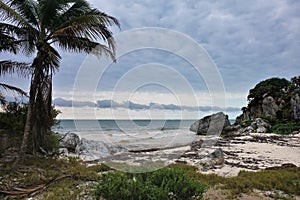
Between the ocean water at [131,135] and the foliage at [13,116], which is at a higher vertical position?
the foliage at [13,116]

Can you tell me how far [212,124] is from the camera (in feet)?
104

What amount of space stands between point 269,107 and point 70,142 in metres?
35.3

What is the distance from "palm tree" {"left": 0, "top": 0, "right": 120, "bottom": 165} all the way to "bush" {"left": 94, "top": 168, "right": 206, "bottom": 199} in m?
4.94

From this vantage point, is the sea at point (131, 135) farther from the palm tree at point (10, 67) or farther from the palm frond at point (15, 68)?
the palm frond at point (15, 68)

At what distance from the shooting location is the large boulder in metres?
31.7

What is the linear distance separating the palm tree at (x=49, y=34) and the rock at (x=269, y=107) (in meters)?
36.7

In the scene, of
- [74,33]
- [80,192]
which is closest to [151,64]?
[74,33]

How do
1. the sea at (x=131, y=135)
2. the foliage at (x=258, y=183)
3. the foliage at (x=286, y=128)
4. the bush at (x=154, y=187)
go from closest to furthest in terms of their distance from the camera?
the bush at (x=154, y=187)
the foliage at (x=258, y=183)
the sea at (x=131, y=135)
the foliage at (x=286, y=128)

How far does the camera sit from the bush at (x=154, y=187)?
4.11 metres

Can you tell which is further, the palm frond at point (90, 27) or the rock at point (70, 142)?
the rock at point (70, 142)

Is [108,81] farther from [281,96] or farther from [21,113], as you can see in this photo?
[281,96]

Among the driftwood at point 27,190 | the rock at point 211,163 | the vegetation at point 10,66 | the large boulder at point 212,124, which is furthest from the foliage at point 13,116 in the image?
the large boulder at point 212,124

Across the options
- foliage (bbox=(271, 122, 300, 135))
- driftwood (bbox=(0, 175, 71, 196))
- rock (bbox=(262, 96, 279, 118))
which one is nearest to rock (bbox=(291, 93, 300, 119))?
foliage (bbox=(271, 122, 300, 135))

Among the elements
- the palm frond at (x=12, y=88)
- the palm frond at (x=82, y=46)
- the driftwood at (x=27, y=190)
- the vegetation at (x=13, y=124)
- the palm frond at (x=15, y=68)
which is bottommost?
the driftwood at (x=27, y=190)
